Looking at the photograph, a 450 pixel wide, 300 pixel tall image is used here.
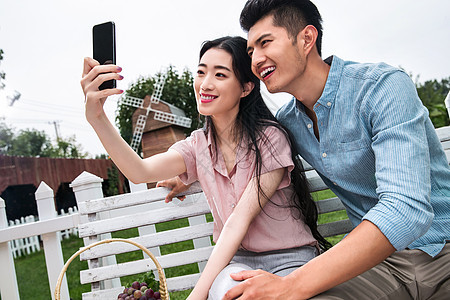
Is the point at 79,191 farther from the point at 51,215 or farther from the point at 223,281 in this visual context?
the point at 223,281

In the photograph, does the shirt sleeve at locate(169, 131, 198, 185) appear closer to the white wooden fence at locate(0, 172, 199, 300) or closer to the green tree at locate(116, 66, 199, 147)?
the white wooden fence at locate(0, 172, 199, 300)

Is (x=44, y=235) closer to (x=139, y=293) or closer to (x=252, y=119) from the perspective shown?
(x=139, y=293)

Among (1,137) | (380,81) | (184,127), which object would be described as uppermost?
(1,137)

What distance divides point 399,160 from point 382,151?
0.06m

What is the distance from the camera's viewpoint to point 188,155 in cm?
178

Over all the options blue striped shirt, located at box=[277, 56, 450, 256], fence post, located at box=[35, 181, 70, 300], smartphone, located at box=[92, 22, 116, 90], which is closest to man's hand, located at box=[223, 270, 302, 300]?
blue striped shirt, located at box=[277, 56, 450, 256]

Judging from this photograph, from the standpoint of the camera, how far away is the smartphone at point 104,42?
130 cm

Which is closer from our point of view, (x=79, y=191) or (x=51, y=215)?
(x=79, y=191)

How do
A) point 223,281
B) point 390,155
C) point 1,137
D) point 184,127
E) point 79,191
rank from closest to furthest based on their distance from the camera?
point 390,155
point 223,281
point 79,191
point 184,127
point 1,137

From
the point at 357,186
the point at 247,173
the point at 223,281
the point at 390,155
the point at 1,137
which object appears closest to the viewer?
the point at 390,155

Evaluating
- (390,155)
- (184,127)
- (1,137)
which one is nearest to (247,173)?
(390,155)

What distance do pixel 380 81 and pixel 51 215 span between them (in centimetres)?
228

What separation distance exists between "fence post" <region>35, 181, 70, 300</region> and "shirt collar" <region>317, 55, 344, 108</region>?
2008 mm

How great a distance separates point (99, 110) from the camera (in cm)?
134
